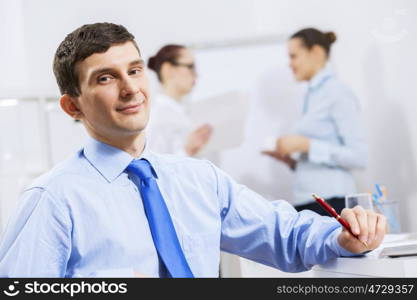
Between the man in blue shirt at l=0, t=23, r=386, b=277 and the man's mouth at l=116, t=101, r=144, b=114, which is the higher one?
the man's mouth at l=116, t=101, r=144, b=114

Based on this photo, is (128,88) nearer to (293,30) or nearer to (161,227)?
(161,227)

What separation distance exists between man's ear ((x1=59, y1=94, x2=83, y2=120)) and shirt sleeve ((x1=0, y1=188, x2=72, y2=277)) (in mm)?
189

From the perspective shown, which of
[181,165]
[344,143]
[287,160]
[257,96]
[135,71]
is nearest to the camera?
[135,71]

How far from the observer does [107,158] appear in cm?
109

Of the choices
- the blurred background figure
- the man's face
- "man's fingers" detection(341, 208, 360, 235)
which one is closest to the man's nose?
the man's face

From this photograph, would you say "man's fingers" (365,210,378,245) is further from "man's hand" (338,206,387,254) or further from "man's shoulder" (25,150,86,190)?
"man's shoulder" (25,150,86,190)

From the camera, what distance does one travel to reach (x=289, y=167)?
2865mm

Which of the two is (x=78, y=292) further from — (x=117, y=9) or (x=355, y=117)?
(x=117, y=9)

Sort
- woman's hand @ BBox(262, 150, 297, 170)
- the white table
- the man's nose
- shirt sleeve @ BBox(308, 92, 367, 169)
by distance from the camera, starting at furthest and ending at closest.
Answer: woman's hand @ BBox(262, 150, 297, 170) → shirt sleeve @ BBox(308, 92, 367, 169) → the man's nose → the white table

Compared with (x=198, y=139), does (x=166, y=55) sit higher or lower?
higher

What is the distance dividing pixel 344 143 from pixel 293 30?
33.3 inches

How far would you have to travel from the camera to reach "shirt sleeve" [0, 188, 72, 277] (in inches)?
→ 37.9

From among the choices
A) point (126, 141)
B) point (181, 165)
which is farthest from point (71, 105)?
point (181, 165)

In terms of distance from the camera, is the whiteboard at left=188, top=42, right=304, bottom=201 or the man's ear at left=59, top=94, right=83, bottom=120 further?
the whiteboard at left=188, top=42, right=304, bottom=201
